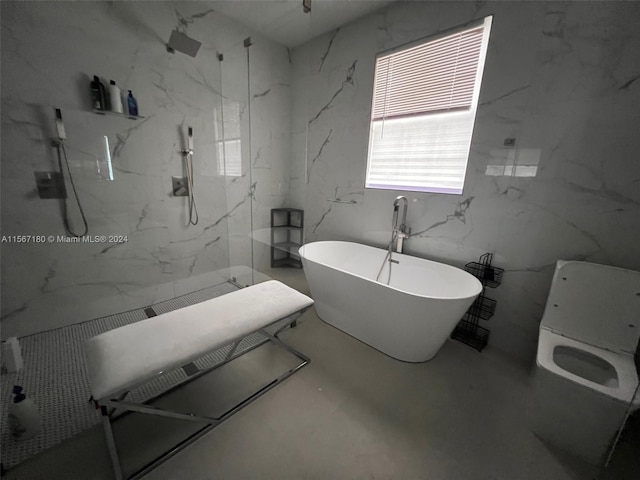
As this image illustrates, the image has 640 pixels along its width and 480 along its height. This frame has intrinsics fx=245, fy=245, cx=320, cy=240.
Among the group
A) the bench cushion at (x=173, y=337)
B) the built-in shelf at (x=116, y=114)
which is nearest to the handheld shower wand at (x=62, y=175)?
the built-in shelf at (x=116, y=114)

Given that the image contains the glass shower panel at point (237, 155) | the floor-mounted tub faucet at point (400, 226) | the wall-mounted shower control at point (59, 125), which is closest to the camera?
the wall-mounted shower control at point (59, 125)

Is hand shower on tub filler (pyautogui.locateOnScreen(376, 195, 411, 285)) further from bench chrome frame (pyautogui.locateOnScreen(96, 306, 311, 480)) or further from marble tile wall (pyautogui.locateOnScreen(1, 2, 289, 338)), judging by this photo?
marble tile wall (pyautogui.locateOnScreen(1, 2, 289, 338))

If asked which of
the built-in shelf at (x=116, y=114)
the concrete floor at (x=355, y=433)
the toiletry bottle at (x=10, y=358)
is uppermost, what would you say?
the built-in shelf at (x=116, y=114)

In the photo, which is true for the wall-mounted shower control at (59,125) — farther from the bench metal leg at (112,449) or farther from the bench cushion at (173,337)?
the bench metal leg at (112,449)

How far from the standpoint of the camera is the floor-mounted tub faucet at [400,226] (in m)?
2.34

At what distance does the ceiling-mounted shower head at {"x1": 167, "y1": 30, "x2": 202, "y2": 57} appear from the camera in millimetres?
2166

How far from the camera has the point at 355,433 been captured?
1.33 metres

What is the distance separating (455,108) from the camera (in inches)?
80.5

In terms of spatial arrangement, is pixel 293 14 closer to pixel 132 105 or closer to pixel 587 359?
pixel 132 105

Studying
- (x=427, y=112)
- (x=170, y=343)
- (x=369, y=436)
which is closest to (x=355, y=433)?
(x=369, y=436)

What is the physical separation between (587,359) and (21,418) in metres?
3.05

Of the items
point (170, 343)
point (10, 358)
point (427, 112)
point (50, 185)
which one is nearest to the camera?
point (170, 343)

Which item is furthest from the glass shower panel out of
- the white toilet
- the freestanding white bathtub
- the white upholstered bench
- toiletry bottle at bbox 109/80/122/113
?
the white toilet

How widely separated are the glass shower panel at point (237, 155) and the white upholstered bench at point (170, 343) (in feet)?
4.57
